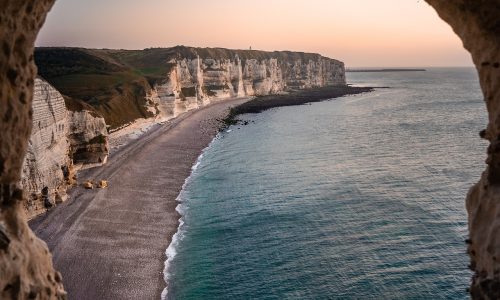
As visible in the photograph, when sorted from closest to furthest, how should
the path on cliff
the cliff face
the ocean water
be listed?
the ocean water, the path on cliff, the cliff face

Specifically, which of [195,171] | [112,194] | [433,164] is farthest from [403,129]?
[112,194]

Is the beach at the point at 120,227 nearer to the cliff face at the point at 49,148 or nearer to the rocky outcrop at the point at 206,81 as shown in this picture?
the cliff face at the point at 49,148

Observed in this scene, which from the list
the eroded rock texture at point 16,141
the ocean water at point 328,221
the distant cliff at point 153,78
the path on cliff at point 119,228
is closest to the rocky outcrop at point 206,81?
the distant cliff at point 153,78

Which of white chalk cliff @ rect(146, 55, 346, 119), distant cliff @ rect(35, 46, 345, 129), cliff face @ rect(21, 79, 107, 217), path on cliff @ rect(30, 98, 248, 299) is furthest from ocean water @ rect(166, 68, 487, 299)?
white chalk cliff @ rect(146, 55, 346, 119)

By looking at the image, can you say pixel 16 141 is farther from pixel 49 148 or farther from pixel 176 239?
pixel 49 148

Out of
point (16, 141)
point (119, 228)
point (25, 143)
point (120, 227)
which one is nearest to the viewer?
point (16, 141)

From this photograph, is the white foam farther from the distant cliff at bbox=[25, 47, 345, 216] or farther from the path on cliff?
the distant cliff at bbox=[25, 47, 345, 216]

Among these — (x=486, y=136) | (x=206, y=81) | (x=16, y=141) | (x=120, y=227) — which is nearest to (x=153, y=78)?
(x=206, y=81)
